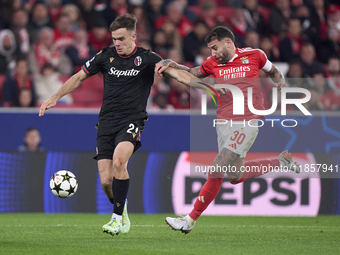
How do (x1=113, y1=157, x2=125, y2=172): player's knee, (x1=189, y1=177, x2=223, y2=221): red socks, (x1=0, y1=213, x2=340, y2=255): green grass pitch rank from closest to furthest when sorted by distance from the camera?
(x1=0, y1=213, x2=340, y2=255): green grass pitch < (x1=113, y1=157, x2=125, y2=172): player's knee < (x1=189, y1=177, x2=223, y2=221): red socks

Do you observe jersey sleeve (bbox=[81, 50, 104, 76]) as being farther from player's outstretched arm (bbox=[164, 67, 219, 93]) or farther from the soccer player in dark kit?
player's outstretched arm (bbox=[164, 67, 219, 93])

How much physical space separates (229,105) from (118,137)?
1.44m

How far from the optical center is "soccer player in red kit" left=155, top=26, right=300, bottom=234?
23.8 feet

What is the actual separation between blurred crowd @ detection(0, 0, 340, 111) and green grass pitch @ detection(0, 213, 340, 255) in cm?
310

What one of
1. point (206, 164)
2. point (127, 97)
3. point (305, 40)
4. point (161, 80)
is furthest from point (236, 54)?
point (305, 40)

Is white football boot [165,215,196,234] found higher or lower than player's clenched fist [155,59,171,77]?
lower

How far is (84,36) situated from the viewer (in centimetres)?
1329

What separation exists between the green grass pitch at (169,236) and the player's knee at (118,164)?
78 cm

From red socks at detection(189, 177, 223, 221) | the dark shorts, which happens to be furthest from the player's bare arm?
the dark shorts

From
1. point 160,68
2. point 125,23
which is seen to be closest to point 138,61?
point 160,68

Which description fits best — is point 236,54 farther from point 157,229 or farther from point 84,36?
point 84,36

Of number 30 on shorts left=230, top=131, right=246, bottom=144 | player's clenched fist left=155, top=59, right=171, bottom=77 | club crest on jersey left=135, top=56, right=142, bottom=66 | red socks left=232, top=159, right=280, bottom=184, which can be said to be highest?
club crest on jersey left=135, top=56, right=142, bottom=66

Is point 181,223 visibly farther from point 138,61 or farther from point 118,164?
point 138,61

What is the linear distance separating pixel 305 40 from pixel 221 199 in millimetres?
6190
